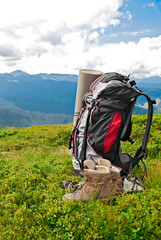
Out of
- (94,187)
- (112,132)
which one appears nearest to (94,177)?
(94,187)

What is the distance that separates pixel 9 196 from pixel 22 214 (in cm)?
67

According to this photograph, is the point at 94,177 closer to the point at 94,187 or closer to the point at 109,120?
the point at 94,187

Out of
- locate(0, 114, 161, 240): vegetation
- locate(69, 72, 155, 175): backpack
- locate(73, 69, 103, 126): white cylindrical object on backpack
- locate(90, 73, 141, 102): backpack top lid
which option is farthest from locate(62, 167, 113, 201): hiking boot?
locate(73, 69, 103, 126): white cylindrical object on backpack

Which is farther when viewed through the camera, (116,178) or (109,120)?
(109,120)

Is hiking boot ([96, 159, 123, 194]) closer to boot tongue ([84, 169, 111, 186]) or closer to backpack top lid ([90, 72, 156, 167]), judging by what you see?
boot tongue ([84, 169, 111, 186])

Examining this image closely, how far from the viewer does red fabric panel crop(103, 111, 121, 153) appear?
418 cm

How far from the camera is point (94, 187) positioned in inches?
126

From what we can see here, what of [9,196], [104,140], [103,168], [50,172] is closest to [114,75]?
[104,140]

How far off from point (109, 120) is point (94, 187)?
1.58 metres

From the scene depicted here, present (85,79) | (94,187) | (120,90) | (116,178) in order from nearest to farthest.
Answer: (94,187)
(116,178)
(120,90)
(85,79)

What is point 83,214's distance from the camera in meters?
2.78

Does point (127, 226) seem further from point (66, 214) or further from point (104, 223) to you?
point (66, 214)

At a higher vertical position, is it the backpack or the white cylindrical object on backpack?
the white cylindrical object on backpack

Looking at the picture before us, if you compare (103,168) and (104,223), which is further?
(103,168)
